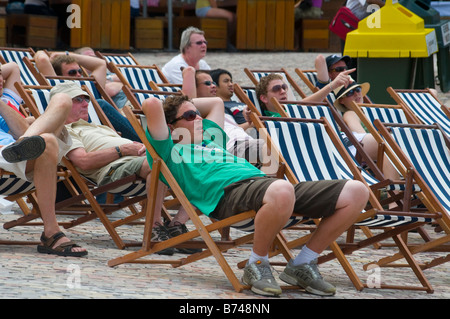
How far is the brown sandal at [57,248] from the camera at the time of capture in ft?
16.8

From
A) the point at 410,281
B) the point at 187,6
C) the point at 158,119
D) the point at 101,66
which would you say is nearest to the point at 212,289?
the point at 158,119

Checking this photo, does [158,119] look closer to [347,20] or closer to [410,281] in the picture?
[410,281]

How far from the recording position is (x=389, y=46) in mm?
9516

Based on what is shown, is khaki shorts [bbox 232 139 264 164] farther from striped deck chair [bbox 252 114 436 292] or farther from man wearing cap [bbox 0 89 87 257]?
man wearing cap [bbox 0 89 87 257]

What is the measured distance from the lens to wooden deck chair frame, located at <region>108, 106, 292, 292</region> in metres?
4.49

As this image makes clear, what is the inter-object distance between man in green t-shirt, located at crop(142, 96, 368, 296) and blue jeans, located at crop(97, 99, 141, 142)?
4.95 feet

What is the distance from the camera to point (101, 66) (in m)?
7.38

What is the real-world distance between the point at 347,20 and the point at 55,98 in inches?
226

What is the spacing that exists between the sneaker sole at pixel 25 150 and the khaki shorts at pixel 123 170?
0.67 meters

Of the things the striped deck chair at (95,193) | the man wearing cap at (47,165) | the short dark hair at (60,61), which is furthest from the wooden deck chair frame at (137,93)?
the man wearing cap at (47,165)

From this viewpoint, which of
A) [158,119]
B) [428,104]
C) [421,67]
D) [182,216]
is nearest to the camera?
[158,119]

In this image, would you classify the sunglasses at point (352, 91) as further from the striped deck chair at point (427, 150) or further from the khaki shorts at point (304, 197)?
the khaki shorts at point (304, 197)

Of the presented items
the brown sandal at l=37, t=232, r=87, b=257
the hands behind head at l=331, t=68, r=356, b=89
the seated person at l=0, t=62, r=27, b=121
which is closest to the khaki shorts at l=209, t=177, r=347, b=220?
the brown sandal at l=37, t=232, r=87, b=257

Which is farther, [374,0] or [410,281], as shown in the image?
[374,0]
